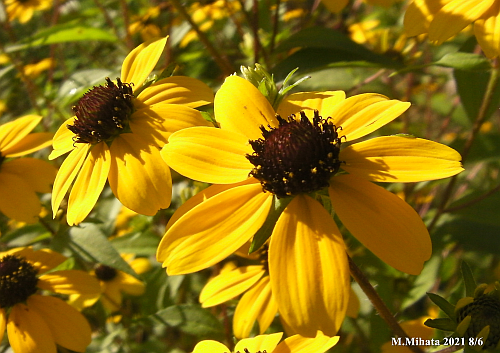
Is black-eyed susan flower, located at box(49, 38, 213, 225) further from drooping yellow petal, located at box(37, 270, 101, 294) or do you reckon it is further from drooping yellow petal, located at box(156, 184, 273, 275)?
drooping yellow petal, located at box(37, 270, 101, 294)

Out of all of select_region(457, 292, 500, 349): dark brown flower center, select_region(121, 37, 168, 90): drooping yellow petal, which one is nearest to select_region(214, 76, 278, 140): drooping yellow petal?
select_region(121, 37, 168, 90): drooping yellow petal

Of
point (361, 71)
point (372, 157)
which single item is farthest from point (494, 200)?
point (372, 157)

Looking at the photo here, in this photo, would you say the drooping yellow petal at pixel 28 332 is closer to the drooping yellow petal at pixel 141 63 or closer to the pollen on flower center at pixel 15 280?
the pollen on flower center at pixel 15 280

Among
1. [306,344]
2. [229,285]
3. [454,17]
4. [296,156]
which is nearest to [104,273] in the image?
[229,285]

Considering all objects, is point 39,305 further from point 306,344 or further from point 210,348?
point 306,344

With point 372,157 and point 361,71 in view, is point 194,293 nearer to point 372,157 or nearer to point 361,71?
point 361,71

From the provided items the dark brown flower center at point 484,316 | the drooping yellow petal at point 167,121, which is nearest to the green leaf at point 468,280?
the dark brown flower center at point 484,316
